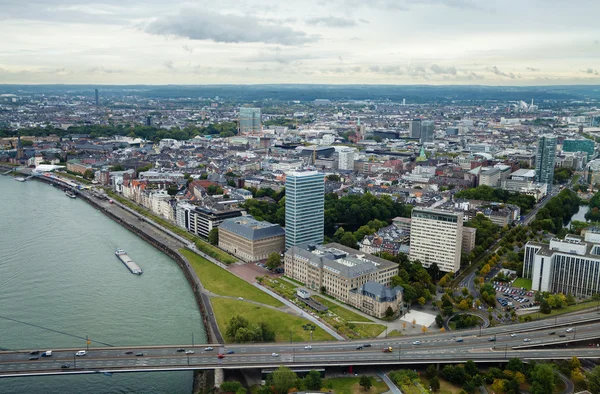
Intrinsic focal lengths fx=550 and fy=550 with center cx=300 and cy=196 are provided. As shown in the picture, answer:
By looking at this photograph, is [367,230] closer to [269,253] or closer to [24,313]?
[269,253]

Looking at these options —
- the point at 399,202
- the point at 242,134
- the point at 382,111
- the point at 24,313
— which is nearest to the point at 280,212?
the point at 399,202

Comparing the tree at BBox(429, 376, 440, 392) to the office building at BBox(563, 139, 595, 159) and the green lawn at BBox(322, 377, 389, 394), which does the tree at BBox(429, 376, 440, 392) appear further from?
the office building at BBox(563, 139, 595, 159)

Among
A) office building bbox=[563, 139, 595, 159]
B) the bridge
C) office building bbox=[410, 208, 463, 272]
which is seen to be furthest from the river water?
office building bbox=[563, 139, 595, 159]

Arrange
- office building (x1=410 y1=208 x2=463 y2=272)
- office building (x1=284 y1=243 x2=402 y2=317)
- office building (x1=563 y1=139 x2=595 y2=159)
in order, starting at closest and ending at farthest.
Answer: office building (x1=284 y1=243 x2=402 y2=317)
office building (x1=410 y1=208 x2=463 y2=272)
office building (x1=563 y1=139 x2=595 y2=159)

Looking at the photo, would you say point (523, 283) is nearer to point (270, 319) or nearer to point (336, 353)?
point (336, 353)

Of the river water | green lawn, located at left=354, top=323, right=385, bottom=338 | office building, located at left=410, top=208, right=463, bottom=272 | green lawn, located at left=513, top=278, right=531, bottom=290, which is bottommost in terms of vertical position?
the river water

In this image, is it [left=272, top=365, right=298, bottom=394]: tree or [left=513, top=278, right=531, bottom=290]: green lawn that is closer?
[left=272, top=365, right=298, bottom=394]: tree

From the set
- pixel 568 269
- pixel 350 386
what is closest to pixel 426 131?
pixel 568 269
